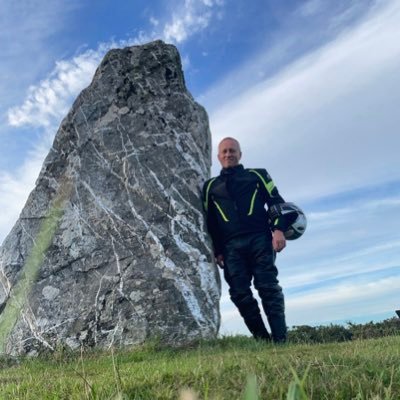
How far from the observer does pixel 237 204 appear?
984 centimetres

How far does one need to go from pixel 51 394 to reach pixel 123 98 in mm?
6907

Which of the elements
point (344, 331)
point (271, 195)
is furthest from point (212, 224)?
point (344, 331)

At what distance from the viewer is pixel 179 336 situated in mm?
8445

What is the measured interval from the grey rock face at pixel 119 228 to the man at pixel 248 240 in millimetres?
433

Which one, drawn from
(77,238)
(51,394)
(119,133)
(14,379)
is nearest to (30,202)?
(77,238)

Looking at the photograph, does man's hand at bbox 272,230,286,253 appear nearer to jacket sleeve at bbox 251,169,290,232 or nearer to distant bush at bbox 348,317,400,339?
jacket sleeve at bbox 251,169,290,232

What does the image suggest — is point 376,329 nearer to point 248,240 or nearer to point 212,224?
point 248,240

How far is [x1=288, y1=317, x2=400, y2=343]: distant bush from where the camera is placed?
1142cm

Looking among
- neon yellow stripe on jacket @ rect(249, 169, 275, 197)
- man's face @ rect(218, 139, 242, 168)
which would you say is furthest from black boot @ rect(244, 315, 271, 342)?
man's face @ rect(218, 139, 242, 168)

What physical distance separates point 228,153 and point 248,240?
1.75m

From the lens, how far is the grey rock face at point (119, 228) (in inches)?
342

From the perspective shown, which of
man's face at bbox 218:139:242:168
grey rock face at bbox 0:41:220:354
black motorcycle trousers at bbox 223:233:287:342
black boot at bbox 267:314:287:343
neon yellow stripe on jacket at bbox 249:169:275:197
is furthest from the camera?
man's face at bbox 218:139:242:168

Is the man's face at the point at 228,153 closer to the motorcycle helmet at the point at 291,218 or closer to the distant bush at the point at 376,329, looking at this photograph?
the motorcycle helmet at the point at 291,218

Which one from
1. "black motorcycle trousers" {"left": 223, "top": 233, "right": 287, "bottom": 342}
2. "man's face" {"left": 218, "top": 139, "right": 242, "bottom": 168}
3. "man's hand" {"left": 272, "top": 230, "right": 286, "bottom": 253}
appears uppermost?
"man's face" {"left": 218, "top": 139, "right": 242, "bottom": 168}
